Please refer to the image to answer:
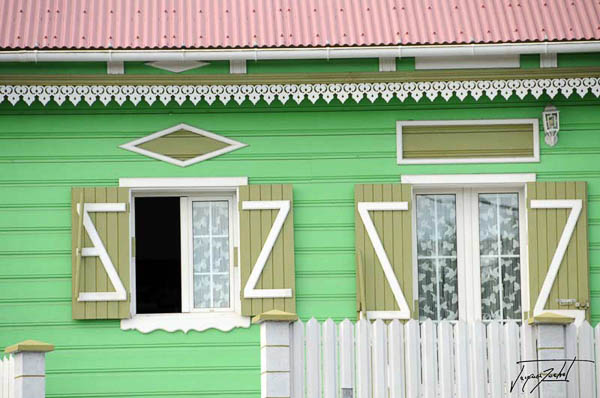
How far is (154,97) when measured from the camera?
525 inches

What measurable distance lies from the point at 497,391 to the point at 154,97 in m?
4.45

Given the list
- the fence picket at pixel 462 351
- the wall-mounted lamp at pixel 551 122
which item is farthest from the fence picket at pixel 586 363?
the wall-mounted lamp at pixel 551 122

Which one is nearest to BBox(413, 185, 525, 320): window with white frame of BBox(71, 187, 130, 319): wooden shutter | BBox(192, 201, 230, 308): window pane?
BBox(192, 201, 230, 308): window pane

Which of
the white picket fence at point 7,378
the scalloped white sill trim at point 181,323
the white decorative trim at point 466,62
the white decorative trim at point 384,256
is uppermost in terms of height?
the white decorative trim at point 466,62

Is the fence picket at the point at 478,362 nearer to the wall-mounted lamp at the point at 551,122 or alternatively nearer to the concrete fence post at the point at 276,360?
the concrete fence post at the point at 276,360

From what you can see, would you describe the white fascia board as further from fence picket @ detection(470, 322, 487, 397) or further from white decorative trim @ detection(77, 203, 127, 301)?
fence picket @ detection(470, 322, 487, 397)

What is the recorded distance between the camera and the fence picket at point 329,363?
10.6 metres

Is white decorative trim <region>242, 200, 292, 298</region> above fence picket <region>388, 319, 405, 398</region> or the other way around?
above

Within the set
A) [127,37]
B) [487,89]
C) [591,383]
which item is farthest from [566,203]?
[127,37]

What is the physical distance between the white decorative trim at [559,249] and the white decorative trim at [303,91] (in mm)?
980

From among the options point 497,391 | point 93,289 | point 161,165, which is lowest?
point 497,391

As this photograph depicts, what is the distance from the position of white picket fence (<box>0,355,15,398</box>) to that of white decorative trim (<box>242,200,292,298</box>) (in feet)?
8.09

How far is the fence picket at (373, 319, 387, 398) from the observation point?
10.7 m

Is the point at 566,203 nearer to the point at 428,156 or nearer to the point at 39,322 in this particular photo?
the point at 428,156
